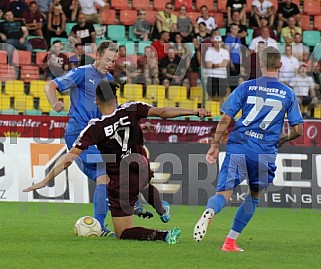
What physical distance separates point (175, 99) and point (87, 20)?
→ 395cm

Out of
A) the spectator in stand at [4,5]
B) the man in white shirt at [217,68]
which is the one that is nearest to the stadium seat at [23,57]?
the spectator in stand at [4,5]

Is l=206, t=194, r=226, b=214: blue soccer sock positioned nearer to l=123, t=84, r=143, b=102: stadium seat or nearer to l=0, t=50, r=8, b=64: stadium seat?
l=123, t=84, r=143, b=102: stadium seat

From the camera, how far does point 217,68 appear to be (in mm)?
19516

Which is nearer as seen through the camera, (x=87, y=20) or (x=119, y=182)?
(x=119, y=182)

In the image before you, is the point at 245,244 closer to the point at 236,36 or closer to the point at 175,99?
the point at 175,99

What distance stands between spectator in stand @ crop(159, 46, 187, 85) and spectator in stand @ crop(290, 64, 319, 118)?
2534mm

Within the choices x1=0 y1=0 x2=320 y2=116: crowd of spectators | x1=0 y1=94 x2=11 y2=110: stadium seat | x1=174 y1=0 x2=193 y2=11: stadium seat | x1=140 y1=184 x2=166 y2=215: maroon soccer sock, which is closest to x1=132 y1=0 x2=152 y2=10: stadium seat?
x1=0 y1=0 x2=320 y2=116: crowd of spectators

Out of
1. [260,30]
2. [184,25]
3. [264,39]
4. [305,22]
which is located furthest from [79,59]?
[305,22]

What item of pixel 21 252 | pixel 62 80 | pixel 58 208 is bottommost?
pixel 58 208

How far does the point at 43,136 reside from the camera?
1756 cm

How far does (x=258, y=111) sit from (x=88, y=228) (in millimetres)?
2677

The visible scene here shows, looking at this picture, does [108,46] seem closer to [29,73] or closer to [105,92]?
[105,92]

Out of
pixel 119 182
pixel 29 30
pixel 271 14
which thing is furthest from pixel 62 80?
pixel 271 14

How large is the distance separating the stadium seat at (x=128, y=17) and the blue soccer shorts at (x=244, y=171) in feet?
45.6
